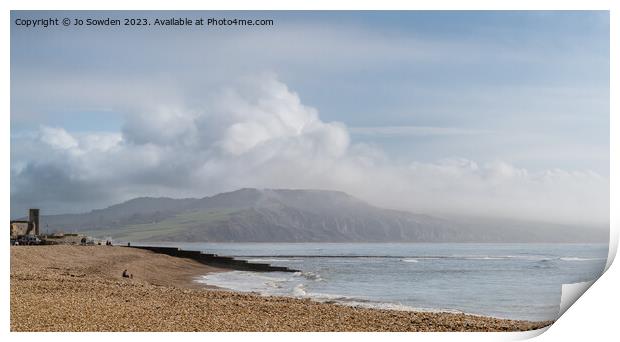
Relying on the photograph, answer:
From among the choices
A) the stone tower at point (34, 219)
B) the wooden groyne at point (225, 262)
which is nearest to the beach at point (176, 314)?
the wooden groyne at point (225, 262)

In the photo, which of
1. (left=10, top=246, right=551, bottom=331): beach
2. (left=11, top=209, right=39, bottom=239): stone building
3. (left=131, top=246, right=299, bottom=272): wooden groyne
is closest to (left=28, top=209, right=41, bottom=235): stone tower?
(left=11, top=209, right=39, bottom=239): stone building

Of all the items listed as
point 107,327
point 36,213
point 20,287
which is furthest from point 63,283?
point 36,213

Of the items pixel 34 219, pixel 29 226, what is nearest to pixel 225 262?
pixel 34 219

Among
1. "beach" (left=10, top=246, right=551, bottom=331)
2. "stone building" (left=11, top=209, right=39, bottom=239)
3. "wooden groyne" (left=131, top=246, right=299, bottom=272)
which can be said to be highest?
"stone building" (left=11, top=209, right=39, bottom=239)

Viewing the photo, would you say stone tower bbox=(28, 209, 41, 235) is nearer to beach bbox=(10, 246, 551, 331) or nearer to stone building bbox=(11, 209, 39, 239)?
stone building bbox=(11, 209, 39, 239)

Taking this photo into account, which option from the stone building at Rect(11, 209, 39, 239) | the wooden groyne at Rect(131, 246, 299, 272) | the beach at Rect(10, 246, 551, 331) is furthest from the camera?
the stone building at Rect(11, 209, 39, 239)

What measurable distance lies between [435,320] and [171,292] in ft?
15.4

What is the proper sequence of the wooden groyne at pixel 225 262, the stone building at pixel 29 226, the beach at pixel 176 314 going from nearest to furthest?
1. the beach at pixel 176 314
2. the wooden groyne at pixel 225 262
3. the stone building at pixel 29 226

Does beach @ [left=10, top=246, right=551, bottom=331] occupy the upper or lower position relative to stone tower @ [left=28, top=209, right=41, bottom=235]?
lower

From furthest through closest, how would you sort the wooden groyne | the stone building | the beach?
the stone building < the wooden groyne < the beach

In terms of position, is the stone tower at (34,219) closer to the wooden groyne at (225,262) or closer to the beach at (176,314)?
the wooden groyne at (225,262)

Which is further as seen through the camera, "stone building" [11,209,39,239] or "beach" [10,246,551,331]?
"stone building" [11,209,39,239]

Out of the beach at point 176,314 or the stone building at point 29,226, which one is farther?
the stone building at point 29,226
